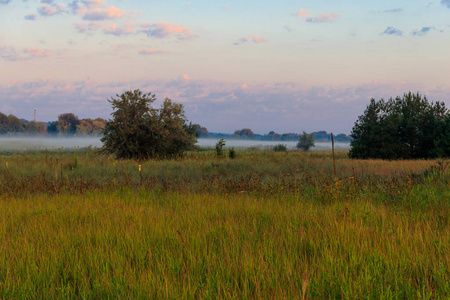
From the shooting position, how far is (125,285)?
9.54 ft

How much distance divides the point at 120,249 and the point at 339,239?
277cm

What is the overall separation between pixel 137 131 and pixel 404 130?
74.6 ft

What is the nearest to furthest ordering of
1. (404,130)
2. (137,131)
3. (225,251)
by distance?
(225,251), (137,131), (404,130)

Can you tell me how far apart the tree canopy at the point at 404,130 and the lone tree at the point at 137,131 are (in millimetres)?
16676

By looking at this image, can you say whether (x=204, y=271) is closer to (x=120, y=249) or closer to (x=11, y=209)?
(x=120, y=249)

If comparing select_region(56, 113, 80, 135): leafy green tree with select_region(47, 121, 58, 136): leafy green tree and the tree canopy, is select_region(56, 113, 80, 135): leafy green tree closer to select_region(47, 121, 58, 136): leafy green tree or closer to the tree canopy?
select_region(47, 121, 58, 136): leafy green tree

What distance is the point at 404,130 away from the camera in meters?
27.8

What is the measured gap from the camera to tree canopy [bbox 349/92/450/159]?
26.9 metres

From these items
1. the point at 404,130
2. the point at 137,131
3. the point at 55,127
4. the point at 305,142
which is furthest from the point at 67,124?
the point at 404,130

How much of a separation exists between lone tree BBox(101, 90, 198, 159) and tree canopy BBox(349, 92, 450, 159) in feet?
54.7

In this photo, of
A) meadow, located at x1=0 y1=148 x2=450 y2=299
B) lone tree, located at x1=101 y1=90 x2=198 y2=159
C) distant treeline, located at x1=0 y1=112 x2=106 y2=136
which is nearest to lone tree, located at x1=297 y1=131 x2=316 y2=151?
lone tree, located at x1=101 y1=90 x2=198 y2=159

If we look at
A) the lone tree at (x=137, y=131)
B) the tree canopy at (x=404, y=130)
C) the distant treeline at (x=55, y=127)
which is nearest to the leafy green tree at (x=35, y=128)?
the distant treeline at (x=55, y=127)

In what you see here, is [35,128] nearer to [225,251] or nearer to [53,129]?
[53,129]

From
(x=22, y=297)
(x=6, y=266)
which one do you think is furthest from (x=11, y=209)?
(x=22, y=297)
